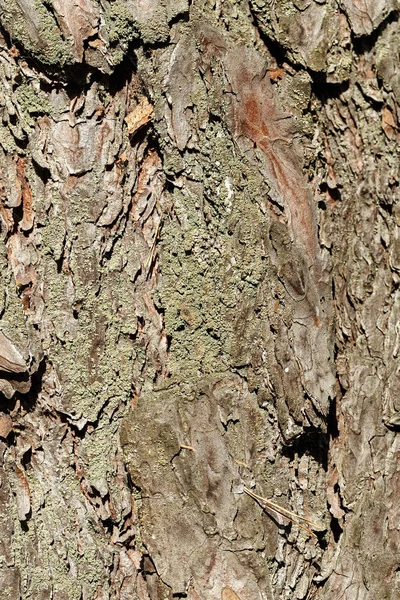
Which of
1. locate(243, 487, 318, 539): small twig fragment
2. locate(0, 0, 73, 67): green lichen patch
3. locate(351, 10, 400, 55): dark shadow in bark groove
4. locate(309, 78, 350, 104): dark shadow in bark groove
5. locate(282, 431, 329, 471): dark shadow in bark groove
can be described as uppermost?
locate(351, 10, 400, 55): dark shadow in bark groove

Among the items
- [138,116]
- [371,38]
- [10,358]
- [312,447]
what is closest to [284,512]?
[312,447]

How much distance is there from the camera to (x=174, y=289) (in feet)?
5.77

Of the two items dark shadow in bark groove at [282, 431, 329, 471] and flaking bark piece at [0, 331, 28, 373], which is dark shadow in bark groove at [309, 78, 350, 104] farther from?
flaking bark piece at [0, 331, 28, 373]

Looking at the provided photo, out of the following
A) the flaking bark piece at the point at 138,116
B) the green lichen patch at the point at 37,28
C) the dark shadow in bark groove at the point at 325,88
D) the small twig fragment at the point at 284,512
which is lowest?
the small twig fragment at the point at 284,512

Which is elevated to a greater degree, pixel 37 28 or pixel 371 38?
pixel 371 38

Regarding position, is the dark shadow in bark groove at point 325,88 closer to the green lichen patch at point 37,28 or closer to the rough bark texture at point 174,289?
the rough bark texture at point 174,289

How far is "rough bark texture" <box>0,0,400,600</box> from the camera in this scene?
5.48ft

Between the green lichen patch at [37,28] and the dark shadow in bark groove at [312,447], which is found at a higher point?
the green lichen patch at [37,28]

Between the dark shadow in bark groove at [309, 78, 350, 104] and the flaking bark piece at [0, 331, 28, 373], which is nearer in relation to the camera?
the flaking bark piece at [0, 331, 28, 373]

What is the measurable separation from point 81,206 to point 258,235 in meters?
0.39

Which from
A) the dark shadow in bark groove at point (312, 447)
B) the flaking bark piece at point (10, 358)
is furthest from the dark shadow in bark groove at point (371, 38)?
the flaking bark piece at point (10, 358)

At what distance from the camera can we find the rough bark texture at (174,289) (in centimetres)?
167

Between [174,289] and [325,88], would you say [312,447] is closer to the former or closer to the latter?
[174,289]

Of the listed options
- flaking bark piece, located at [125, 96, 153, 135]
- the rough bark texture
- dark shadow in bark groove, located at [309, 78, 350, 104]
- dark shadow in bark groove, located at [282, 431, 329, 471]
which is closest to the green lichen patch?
the rough bark texture
